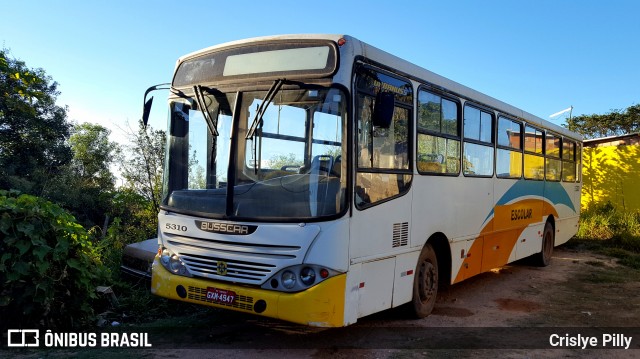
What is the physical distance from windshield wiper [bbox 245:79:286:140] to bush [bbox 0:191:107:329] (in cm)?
228

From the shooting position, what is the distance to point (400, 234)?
558 cm

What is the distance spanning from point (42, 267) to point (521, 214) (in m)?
7.65

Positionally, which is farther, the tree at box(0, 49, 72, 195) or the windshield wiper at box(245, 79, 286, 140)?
the tree at box(0, 49, 72, 195)

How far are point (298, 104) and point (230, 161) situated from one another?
85cm

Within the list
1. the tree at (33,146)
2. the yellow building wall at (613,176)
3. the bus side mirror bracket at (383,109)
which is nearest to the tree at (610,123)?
the yellow building wall at (613,176)

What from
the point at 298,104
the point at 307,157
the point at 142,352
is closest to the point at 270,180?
the point at 307,157

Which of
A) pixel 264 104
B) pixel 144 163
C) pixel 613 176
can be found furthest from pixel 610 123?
pixel 264 104

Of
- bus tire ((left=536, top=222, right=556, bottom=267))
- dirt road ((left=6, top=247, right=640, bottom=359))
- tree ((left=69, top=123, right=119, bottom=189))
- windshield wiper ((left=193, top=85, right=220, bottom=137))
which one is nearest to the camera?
dirt road ((left=6, top=247, right=640, bottom=359))

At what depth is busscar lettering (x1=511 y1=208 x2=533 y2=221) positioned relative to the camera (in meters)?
8.84

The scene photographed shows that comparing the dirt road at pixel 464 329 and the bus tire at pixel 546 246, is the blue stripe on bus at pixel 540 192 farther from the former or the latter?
the dirt road at pixel 464 329

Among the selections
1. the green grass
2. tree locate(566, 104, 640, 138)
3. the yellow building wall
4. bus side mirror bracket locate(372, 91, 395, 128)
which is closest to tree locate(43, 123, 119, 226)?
bus side mirror bracket locate(372, 91, 395, 128)

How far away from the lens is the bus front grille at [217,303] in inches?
183

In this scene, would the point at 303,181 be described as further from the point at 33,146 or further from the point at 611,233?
the point at 33,146

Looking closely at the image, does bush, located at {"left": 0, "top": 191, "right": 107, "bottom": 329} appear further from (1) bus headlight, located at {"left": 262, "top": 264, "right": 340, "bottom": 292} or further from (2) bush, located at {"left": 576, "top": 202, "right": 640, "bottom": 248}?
(2) bush, located at {"left": 576, "top": 202, "right": 640, "bottom": 248}
